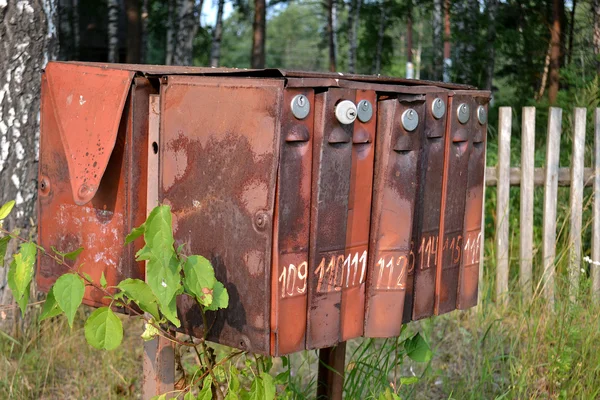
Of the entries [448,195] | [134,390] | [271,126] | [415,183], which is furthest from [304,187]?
[134,390]

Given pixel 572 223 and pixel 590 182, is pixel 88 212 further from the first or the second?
pixel 590 182

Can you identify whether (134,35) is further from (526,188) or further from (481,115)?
(481,115)

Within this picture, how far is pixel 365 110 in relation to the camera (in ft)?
6.19

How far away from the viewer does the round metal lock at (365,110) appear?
1870mm

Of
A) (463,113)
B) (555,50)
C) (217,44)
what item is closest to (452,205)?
(463,113)

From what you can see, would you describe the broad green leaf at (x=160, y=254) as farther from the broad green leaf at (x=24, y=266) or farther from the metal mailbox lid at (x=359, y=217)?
the metal mailbox lid at (x=359, y=217)

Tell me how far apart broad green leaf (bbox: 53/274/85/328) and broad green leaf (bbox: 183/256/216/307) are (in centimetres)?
26

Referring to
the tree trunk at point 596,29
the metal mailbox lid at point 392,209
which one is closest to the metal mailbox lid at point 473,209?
the metal mailbox lid at point 392,209

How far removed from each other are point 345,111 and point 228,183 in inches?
13.3

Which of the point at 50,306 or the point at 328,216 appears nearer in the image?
the point at 328,216

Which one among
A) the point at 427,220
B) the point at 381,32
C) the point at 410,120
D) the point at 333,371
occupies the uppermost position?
the point at 381,32

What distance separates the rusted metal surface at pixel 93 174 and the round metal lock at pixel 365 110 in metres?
0.61

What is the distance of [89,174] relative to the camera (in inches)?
82.0

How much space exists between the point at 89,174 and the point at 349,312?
2.69 ft
